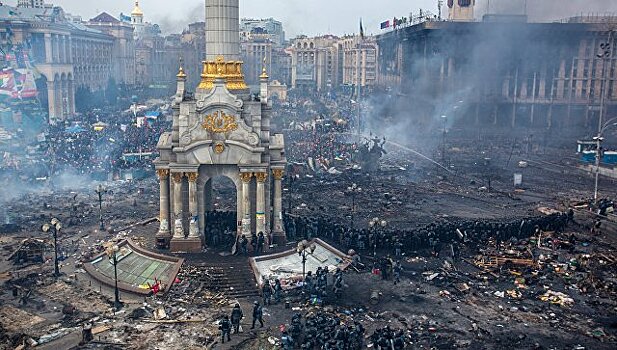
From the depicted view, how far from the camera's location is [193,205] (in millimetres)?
34000

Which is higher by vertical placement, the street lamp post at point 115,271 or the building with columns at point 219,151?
the building with columns at point 219,151

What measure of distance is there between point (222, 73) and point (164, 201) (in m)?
7.92

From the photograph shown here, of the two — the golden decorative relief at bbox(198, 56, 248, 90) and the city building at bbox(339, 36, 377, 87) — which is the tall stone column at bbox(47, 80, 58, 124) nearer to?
the golden decorative relief at bbox(198, 56, 248, 90)

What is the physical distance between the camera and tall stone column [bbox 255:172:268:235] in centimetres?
A: 3378

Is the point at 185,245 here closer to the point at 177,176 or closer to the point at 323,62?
the point at 177,176

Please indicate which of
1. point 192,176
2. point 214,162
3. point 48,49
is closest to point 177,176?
point 192,176

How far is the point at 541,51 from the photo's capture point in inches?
3868

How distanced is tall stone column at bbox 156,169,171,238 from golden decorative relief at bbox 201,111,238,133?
3.41 m

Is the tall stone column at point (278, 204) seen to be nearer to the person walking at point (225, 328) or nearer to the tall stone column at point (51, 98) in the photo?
the person walking at point (225, 328)

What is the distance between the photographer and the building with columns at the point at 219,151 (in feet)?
109

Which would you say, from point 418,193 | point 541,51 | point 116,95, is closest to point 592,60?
point 541,51

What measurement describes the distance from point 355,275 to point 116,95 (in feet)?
378

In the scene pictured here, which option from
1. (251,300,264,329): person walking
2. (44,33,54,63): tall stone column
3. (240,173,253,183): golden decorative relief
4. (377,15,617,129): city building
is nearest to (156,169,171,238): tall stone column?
(240,173,253,183): golden decorative relief

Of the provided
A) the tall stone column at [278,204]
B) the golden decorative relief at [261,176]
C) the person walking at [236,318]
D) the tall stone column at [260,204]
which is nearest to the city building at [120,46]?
the tall stone column at [278,204]
